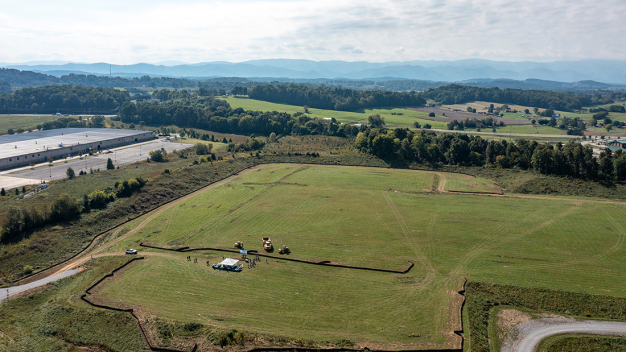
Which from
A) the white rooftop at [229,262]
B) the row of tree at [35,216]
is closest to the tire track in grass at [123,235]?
the row of tree at [35,216]

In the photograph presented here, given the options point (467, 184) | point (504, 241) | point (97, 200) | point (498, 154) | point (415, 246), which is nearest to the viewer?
point (415, 246)

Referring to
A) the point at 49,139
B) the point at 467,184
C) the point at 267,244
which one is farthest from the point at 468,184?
the point at 49,139

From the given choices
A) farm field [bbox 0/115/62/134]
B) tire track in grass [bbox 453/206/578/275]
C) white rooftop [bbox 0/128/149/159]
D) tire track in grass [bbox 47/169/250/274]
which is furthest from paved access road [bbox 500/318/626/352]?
farm field [bbox 0/115/62/134]

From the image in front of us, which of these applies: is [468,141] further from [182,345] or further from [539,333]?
[182,345]

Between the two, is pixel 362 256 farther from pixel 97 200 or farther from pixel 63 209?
pixel 63 209

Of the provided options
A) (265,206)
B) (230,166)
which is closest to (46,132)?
(230,166)

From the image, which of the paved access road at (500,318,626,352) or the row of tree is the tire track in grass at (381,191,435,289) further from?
the row of tree

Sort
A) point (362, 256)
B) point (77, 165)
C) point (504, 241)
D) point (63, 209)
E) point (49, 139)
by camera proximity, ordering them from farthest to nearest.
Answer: point (49, 139)
point (77, 165)
point (63, 209)
point (504, 241)
point (362, 256)
